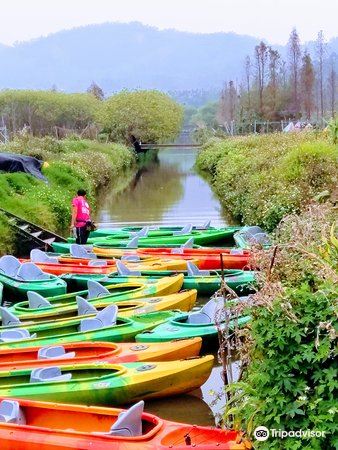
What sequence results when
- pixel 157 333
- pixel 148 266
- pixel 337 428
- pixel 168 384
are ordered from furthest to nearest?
pixel 148 266, pixel 157 333, pixel 168 384, pixel 337 428

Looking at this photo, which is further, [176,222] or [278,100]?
[278,100]

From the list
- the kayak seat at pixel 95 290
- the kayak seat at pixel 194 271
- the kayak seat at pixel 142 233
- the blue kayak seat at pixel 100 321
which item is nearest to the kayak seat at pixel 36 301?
the kayak seat at pixel 95 290

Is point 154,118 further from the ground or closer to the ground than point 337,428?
further from the ground

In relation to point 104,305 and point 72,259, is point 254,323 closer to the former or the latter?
point 104,305

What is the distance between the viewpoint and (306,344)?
4.60 metres

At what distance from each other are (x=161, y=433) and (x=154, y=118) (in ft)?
144

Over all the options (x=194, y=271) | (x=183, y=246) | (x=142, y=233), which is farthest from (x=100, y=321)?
(x=142, y=233)

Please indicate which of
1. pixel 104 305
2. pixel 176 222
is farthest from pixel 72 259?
pixel 176 222

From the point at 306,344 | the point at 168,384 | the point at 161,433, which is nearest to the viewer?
the point at 306,344

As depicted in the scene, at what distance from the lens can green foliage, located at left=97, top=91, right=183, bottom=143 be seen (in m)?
47.6

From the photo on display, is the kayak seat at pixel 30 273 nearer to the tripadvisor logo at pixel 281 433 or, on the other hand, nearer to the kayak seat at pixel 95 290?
the kayak seat at pixel 95 290

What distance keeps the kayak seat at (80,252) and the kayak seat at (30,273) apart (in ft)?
5.45

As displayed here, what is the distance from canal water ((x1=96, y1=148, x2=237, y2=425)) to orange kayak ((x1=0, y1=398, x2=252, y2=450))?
5.67ft

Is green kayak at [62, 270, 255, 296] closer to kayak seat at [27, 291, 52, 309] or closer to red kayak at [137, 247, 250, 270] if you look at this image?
red kayak at [137, 247, 250, 270]
